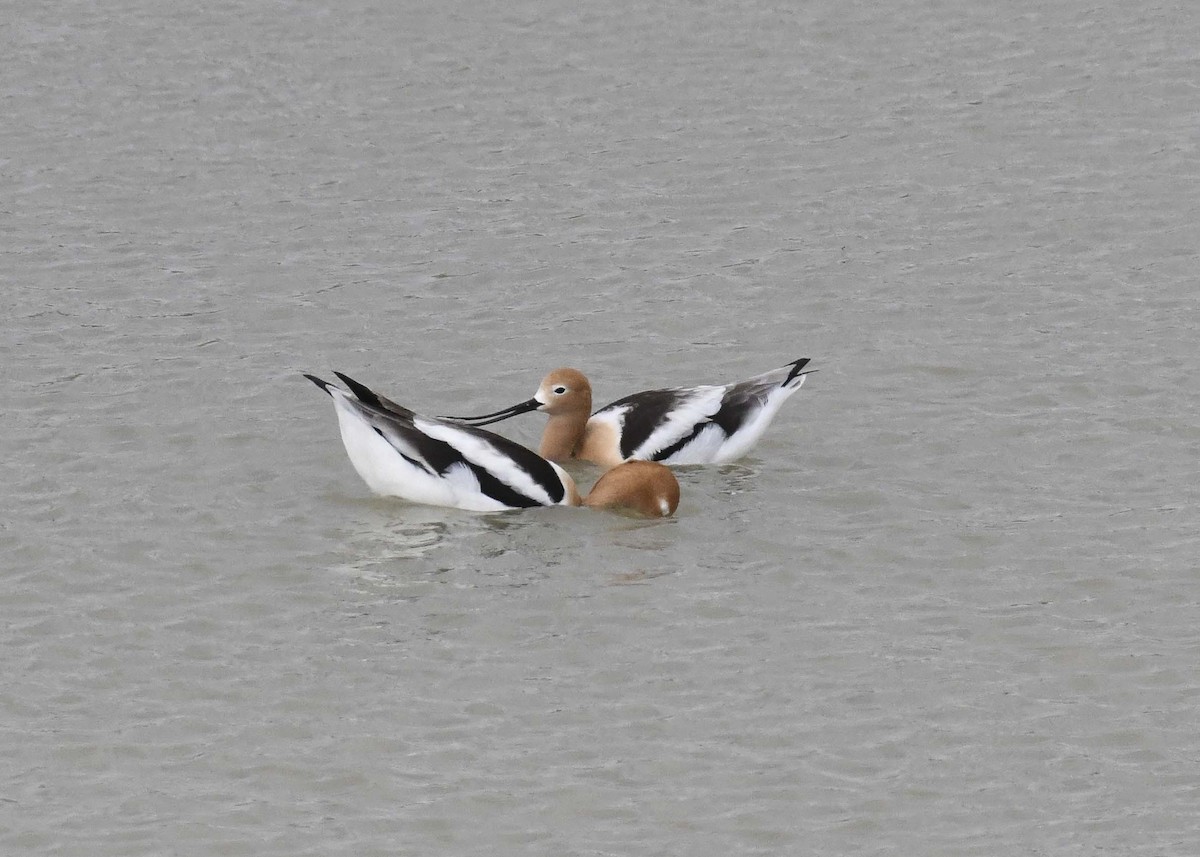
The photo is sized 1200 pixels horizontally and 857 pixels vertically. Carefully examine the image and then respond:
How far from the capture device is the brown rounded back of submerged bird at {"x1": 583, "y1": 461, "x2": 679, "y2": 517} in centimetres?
1335

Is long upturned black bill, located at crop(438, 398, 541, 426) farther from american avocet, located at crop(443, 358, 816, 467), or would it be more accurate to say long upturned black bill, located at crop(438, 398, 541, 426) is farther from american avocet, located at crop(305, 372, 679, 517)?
american avocet, located at crop(305, 372, 679, 517)

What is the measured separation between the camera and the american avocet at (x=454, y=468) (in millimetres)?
13312

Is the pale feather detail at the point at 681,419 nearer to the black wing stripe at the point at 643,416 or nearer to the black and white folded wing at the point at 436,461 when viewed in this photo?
the black wing stripe at the point at 643,416

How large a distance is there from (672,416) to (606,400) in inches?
46.4

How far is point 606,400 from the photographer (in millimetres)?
15562

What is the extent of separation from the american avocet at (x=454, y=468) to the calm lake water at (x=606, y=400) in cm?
24

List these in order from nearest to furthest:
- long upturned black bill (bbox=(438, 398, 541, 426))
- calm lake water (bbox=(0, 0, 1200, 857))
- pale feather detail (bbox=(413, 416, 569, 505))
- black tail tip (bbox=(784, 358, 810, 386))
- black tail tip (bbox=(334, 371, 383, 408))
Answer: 1. calm lake water (bbox=(0, 0, 1200, 857))
2. black tail tip (bbox=(334, 371, 383, 408))
3. pale feather detail (bbox=(413, 416, 569, 505))
4. long upturned black bill (bbox=(438, 398, 541, 426))
5. black tail tip (bbox=(784, 358, 810, 386))

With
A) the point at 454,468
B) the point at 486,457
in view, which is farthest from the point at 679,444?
the point at 454,468

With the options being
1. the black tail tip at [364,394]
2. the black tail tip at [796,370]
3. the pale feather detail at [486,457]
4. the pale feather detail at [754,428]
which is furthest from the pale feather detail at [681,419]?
the black tail tip at [364,394]

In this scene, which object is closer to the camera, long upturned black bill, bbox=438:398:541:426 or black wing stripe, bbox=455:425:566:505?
black wing stripe, bbox=455:425:566:505

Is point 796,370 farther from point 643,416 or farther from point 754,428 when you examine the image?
point 643,416

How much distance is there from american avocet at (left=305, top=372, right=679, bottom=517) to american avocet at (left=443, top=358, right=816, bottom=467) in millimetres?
840

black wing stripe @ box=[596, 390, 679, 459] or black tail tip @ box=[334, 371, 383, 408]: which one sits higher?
black tail tip @ box=[334, 371, 383, 408]

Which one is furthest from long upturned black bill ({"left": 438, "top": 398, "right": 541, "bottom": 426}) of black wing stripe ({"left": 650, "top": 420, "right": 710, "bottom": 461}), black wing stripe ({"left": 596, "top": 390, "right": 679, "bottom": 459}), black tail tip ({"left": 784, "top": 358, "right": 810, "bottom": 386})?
black tail tip ({"left": 784, "top": 358, "right": 810, "bottom": 386})
